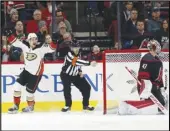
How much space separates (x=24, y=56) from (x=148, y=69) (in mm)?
1834

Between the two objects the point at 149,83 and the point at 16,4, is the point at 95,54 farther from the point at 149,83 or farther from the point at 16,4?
the point at 16,4

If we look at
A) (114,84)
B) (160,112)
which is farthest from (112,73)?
(160,112)

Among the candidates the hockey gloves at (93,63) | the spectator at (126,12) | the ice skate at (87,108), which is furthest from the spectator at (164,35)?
the ice skate at (87,108)

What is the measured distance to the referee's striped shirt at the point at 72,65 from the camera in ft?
29.8

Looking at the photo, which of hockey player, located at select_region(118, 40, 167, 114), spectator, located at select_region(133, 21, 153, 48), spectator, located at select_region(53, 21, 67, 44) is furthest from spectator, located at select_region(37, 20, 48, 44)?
hockey player, located at select_region(118, 40, 167, 114)

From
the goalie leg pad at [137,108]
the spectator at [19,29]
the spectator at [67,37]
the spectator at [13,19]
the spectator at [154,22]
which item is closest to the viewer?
the goalie leg pad at [137,108]

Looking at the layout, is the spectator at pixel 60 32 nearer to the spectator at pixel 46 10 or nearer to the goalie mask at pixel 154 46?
the spectator at pixel 46 10

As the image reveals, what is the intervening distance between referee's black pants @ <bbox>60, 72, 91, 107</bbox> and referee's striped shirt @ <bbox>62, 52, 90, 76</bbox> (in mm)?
65

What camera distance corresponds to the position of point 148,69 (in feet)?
28.9

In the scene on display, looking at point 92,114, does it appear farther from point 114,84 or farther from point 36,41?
point 36,41

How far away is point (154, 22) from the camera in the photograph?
33.1 ft

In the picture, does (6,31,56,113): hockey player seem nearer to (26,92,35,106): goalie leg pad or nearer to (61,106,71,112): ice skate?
(26,92,35,106): goalie leg pad

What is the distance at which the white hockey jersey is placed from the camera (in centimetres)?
916

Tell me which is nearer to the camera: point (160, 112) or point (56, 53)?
point (160, 112)
